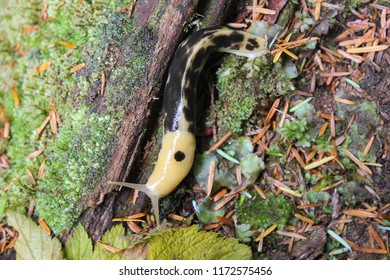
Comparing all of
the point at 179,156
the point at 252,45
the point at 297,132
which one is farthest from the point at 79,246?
the point at 252,45

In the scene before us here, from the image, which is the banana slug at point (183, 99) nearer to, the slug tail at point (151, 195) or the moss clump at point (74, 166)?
the slug tail at point (151, 195)

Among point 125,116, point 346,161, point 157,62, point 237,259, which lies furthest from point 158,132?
point 346,161

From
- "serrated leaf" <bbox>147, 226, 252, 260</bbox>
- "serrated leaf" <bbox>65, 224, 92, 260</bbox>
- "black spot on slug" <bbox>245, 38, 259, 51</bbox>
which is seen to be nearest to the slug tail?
"serrated leaf" <bbox>147, 226, 252, 260</bbox>

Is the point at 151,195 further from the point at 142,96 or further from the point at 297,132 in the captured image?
the point at 297,132

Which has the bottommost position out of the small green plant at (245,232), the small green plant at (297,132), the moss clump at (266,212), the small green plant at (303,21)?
the small green plant at (245,232)

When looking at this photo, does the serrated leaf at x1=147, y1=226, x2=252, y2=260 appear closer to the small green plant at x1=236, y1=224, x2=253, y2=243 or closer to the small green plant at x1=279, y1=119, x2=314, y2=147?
the small green plant at x1=236, y1=224, x2=253, y2=243

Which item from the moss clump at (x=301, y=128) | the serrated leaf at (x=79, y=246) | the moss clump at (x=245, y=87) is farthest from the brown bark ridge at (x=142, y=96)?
the moss clump at (x=301, y=128)
